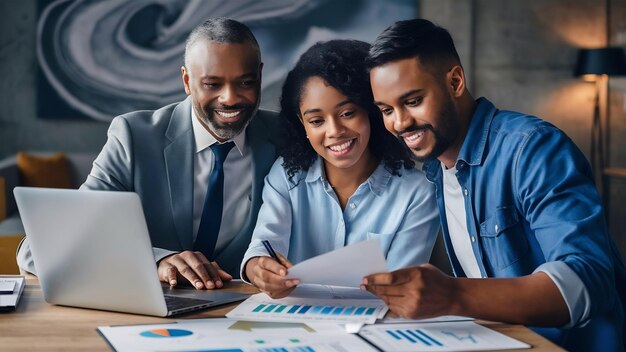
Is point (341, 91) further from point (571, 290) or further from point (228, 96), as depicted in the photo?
point (571, 290)

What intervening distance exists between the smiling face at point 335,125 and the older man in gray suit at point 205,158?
0.22 m

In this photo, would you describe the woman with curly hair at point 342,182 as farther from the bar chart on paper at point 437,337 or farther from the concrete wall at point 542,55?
the concrete wall at point 542,55

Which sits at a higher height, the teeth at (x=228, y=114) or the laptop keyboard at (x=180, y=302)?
the teeth at (x=228, y=114)

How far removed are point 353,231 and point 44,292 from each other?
85 centimetres

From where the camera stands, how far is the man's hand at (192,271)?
70.2 inches

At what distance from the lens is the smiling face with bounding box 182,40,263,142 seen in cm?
225

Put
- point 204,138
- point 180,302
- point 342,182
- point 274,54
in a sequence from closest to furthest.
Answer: point 180,302 → point 342,182 → point 204,138 → point 274,54

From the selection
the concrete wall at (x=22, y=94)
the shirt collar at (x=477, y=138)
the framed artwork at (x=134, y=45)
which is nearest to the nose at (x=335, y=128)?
the shirt collar at (x=477, y=138)

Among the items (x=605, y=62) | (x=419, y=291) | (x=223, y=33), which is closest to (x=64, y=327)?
(x=419, y=291)

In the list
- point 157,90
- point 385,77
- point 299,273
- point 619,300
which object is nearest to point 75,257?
point 299,273

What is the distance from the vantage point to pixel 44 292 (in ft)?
5.30

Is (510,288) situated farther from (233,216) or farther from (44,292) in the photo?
(233,216)

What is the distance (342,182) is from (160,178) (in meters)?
0.52

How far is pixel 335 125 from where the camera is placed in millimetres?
2107
